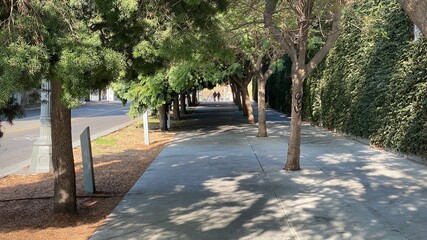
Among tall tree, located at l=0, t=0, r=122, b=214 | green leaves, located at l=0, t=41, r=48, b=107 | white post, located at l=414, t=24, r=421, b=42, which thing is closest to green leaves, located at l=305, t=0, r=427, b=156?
white post, located at l=414, t=24, r=421, b=42

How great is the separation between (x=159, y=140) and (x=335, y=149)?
6.89 meters

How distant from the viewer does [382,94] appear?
12977 millimetres

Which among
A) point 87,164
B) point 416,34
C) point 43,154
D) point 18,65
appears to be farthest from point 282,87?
point 18,65

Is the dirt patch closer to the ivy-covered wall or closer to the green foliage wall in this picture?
the ivy-covered wall

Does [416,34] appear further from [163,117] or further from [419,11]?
[163,117]

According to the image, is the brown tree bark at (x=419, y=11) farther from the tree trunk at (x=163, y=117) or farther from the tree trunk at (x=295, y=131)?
the tree trunk at (x=163, y=117)

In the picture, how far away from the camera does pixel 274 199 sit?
306 inches

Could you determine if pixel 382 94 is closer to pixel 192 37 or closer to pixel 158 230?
pixel 192 37

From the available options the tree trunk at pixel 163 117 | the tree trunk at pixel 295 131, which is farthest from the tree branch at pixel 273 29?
the tree trunk at pixel 163 117

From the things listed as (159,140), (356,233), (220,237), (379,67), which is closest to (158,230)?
(220,237)

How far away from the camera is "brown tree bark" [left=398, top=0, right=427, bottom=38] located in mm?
2963

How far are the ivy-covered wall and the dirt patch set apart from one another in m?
6.15

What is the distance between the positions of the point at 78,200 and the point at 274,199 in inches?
131

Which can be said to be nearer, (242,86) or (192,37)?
(192,37)
